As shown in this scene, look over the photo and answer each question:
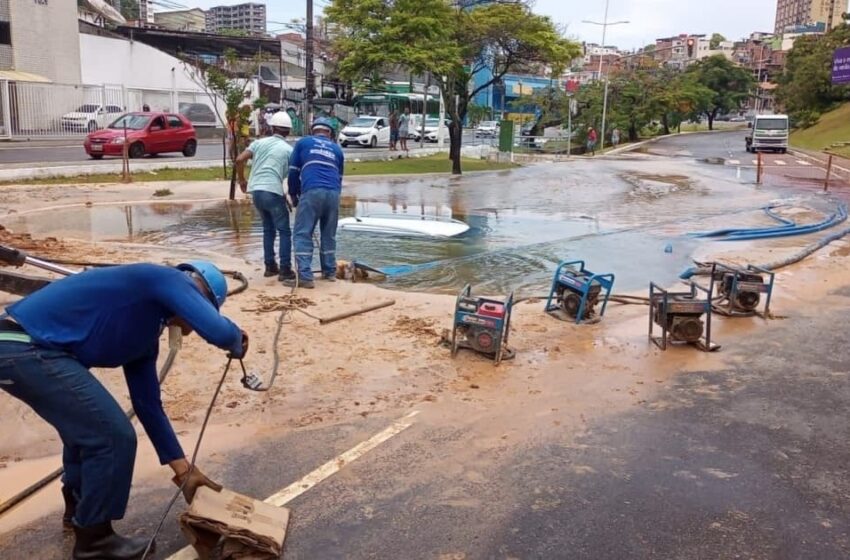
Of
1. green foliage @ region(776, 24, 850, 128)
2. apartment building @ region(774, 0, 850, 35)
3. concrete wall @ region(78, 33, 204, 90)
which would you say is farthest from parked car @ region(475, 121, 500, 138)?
apartment building @ region(774, 0, 850, 35)

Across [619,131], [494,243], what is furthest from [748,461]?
[619,131]

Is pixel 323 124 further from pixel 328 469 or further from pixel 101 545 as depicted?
pixel 101 545

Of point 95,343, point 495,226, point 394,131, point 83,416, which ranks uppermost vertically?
point 394,131

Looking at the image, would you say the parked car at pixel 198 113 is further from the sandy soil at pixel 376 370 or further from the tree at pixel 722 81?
the tree at pixel 722 81

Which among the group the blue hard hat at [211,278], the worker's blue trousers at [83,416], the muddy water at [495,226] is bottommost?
the muddy water at [495,226]

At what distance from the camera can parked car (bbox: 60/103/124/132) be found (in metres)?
29.8

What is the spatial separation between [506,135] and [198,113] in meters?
14.6

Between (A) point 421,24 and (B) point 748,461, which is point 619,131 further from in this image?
(B) point 748,461

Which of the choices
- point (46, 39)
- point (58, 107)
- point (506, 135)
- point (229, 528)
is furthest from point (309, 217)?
point (46, 39)

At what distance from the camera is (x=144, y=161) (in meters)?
22.8

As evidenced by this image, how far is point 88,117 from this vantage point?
30.0m

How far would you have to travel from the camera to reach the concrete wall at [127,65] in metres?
39.1

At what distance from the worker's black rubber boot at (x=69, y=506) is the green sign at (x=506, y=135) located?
32.6 m

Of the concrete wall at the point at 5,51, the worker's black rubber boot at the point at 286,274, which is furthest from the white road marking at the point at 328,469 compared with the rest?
the concrete wall at the point at 5,51
